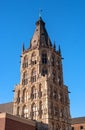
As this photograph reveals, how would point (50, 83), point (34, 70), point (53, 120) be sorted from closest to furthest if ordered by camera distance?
point (53, 120) → point (50, 83) → point (34, 70)

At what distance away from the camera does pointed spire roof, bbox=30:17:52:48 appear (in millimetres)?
83625

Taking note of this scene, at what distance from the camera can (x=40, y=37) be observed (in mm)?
85500

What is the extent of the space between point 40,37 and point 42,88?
826 inches

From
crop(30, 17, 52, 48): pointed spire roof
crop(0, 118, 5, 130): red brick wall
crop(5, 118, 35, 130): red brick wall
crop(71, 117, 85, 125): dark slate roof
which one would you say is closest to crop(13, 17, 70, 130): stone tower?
crop(30, 17, 52, 48): pointed spire roof

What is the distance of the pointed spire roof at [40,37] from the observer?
8362cm

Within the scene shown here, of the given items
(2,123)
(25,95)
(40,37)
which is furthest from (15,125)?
(40,37)

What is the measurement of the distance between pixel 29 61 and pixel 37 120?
857 inches

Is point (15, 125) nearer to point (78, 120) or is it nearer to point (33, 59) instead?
point (33, 59)

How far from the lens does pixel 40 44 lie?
82938 mm

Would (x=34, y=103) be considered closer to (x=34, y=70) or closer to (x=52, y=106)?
(x=52, y=106)

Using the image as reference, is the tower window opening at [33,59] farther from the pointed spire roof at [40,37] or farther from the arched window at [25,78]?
the arched window at [25,78]

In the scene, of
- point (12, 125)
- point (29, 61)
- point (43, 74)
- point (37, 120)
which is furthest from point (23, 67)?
point (12, 125)

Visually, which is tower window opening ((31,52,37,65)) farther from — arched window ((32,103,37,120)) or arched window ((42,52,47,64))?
arched window ((32,103,37,120))

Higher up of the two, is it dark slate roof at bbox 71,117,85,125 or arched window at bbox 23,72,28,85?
arched window at bbox 23,72,28,85
